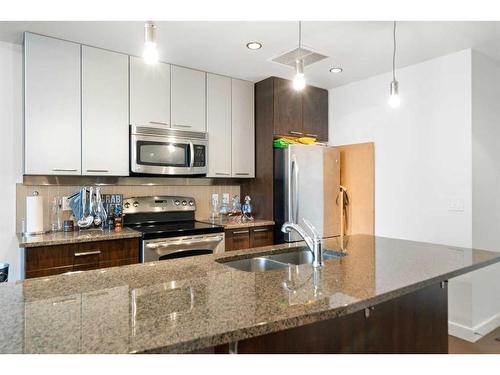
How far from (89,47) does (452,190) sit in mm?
3364

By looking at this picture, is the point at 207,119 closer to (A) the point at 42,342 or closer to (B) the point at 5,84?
(B) the point at 5,84

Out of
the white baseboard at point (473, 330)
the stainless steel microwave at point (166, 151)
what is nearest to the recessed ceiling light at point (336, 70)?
the stainless steel microwave at point (166, 151)

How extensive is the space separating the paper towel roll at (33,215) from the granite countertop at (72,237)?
0.08m

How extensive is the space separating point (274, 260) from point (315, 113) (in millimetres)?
2555

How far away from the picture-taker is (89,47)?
9.41 feet

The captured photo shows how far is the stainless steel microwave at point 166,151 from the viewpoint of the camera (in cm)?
307

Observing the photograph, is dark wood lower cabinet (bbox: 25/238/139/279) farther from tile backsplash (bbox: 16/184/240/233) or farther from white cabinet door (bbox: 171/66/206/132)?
white cabinet door (bbox: 171/66/206/132)

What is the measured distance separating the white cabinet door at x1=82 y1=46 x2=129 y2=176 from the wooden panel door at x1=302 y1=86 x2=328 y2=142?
1978mm

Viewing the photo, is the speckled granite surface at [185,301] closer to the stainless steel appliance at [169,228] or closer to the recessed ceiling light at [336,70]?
the stainless steel appliance at [169,228]

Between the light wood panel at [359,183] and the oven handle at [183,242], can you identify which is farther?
the light wood panel at [359,183]

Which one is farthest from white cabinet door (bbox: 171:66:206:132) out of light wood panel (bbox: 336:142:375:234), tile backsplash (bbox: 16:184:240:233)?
light wood panel (bbox: 336:142:375:234)

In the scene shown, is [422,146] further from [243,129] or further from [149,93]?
[149,93]

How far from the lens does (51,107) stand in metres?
2.70
